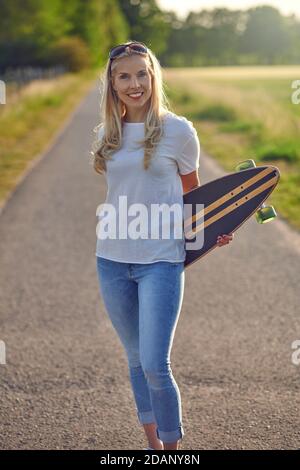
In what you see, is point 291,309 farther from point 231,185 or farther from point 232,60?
point 232,60

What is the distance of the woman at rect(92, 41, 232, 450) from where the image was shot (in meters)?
2.81

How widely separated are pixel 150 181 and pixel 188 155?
0.65ft

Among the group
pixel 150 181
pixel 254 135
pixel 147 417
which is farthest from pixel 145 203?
pixel 254 135

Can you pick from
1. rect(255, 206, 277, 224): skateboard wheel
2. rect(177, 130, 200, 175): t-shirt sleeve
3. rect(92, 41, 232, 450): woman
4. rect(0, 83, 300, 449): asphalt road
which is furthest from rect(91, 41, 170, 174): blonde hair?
rect(0, 83, 300, 449): asphalt road

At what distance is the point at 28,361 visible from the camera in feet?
14.3

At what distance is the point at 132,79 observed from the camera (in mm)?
2904

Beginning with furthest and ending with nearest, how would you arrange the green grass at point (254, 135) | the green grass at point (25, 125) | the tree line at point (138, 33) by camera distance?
the tree line at point (138, 33)
the green grass at point (25, 125)
the green grass at point (254, 135)

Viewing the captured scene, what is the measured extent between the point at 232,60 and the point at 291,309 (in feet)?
469

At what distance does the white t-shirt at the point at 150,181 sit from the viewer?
2842 mm

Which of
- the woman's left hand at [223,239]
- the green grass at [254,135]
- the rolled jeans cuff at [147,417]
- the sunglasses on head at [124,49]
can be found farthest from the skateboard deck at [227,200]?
the green grass at [254,135]

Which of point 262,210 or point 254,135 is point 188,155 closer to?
point 262,210

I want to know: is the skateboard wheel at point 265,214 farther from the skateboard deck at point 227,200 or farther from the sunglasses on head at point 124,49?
the sunglasses on head at point 124,49

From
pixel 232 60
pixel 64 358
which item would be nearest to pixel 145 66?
pixel 64 358

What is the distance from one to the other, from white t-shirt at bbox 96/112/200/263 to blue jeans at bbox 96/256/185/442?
2.0 inches
